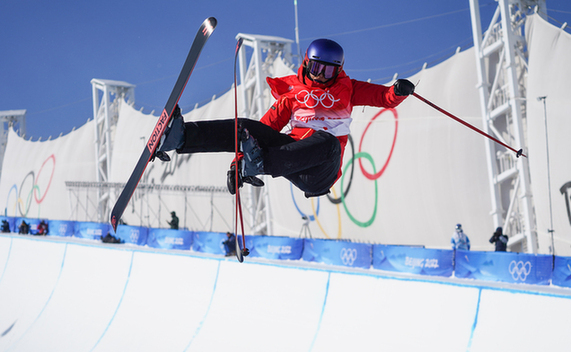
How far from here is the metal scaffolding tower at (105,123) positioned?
2822 centimetres

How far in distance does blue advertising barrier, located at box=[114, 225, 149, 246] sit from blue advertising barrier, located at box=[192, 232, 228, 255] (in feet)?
8.01

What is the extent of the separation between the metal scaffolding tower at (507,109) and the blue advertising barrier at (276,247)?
4.89 meters

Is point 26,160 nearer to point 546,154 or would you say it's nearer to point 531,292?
point 546,154

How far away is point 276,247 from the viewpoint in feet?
43.5

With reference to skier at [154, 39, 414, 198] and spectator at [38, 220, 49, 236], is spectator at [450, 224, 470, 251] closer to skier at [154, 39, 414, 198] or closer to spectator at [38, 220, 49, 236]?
skier at [154, 39, 414, 198]

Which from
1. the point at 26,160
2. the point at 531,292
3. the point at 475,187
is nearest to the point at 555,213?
the point at 475,187

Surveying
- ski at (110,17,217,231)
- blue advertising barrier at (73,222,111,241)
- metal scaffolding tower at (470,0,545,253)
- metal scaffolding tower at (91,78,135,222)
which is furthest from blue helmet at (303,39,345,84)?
metal scaffolding tower at (91,78,135,222)

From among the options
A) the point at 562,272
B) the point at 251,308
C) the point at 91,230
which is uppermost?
the point at 91,230

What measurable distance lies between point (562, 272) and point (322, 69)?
23.1 ft

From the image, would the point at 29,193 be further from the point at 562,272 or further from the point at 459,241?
the point at 562,272

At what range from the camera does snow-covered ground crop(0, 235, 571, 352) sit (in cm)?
534

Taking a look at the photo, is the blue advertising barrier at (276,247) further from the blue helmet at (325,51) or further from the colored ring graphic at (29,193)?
the colored ring graphic at (29,193)

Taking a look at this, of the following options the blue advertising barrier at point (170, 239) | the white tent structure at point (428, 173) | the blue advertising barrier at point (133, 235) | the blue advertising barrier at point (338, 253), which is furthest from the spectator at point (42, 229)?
the blue advertising barrier at point (338, 253)

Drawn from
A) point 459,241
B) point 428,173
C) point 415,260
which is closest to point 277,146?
point 415,260
